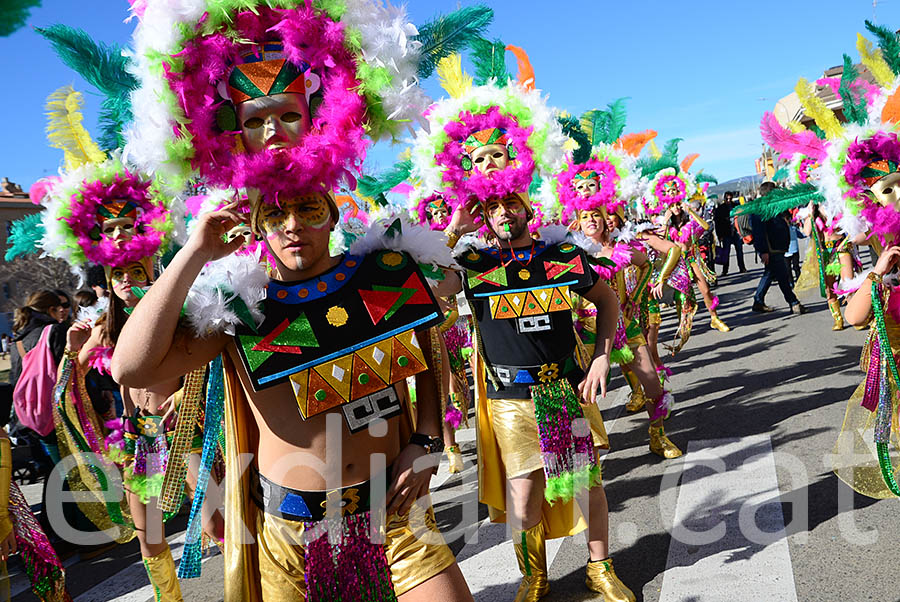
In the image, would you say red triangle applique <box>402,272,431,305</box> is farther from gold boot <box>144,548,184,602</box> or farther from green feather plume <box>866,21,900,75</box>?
green feather plume <box>866,21,900,75</box>

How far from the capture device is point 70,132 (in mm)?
4059

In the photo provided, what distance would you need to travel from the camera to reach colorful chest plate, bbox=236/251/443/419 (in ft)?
6.91

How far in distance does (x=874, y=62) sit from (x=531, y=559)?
3.16m

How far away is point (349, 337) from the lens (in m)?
2.18

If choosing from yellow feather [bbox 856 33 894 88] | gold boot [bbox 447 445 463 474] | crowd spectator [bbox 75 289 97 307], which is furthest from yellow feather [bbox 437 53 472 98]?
crowd spectator [bbox 75 289 97 307]

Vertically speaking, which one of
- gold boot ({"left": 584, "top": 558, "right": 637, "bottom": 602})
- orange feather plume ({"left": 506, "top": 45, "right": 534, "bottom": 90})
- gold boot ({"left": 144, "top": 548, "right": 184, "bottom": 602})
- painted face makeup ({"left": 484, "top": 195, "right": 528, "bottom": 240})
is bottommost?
gold boot ({"left": 584, "top": 558, "right": 637, "bottom": 602})

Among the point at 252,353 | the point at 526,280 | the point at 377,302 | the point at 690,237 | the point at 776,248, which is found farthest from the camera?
the point at 776,248

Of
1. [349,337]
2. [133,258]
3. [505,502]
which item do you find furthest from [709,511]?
[133,258]

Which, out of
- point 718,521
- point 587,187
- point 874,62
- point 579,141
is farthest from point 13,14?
point 579,141

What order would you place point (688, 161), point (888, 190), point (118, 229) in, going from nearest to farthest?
point (888, 190) → point (118, 229) → point (688, 161)

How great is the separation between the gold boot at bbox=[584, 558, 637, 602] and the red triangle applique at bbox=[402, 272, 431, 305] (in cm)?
189

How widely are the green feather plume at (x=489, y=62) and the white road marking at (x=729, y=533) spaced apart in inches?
116

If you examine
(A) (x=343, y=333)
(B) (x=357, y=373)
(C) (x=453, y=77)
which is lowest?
(B) (x=357, y=373)

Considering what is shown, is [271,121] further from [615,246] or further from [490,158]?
[615,246]
